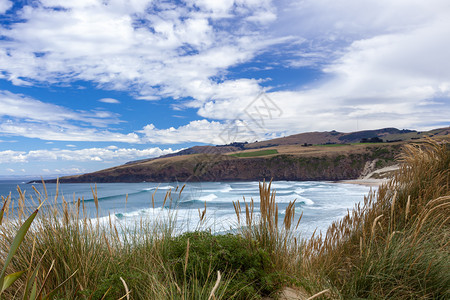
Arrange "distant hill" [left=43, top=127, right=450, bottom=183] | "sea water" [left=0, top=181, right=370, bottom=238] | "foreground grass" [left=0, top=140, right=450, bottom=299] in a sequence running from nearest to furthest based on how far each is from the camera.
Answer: "foreground grass" [left=0, top=140, right=450, bottom=299], "sea water" [left=0, top=181, right=370, bottom=238], "distant hill" [left=43, top=127, right=450, bottom=183]

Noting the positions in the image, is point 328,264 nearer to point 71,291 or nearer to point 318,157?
point 71,291

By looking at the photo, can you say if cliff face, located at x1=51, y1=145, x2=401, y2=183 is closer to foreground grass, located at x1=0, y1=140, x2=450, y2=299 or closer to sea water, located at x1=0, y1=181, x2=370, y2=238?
sea water, located at x1=0, y1=181, x2=370, y2=238

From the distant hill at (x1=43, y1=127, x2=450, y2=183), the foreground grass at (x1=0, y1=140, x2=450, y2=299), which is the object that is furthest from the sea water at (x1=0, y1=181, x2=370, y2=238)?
the distant hill at (x1=43, y1=127, x2=450, y2=183)

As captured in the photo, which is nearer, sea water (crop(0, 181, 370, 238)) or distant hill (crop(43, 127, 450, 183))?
sea water (crop(0, 181, 370, 238))

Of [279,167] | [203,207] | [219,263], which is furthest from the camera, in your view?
[279,167]

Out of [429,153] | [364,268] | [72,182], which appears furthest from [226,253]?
[72,182]

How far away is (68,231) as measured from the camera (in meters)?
3.02

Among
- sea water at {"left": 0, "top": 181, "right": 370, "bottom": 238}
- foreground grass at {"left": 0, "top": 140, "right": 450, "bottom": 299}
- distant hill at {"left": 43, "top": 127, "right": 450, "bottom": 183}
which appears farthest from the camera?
distant hill at {"left": 43, "top": 127, "right": 450, "bottom": 183}

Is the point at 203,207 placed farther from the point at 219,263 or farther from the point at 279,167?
the point at 279,167

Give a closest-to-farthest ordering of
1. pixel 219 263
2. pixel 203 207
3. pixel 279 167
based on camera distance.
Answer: pixel 219 263
pixel 203 207
pixel 279 167

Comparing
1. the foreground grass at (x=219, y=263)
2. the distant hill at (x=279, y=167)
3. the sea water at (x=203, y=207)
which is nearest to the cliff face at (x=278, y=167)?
the distant hill at (x=279, y=167)

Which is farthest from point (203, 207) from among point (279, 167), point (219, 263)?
point (279, 167)

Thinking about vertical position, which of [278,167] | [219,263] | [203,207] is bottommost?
[203,207]

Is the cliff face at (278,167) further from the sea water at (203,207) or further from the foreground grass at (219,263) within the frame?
the foreground grass at (219,263)
